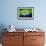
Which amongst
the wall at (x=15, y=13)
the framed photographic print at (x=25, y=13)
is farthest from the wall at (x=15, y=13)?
the framed photographic print at (x=25, y=13)

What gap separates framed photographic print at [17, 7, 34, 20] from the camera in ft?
14.6

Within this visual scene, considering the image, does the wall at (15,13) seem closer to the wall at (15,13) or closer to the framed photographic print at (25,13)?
the wall at (15,13)

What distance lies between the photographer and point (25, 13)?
449cm

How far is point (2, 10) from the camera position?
447cm

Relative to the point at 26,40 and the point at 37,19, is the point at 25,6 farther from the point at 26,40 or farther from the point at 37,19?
the point at 26,40

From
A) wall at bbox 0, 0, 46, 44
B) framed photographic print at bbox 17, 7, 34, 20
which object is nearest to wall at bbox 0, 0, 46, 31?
wall at bbox 0, 0, 46, 44

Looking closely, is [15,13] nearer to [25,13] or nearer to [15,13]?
[15,13]

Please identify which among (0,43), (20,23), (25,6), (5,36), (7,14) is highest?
(25,6)

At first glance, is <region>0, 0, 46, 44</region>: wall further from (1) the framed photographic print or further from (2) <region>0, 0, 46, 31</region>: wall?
(1) the framed photographic print

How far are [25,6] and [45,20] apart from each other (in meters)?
0.85

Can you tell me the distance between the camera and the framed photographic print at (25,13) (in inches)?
176

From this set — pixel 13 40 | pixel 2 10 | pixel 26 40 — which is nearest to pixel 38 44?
pixel 26 40

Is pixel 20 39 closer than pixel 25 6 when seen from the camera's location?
Yes

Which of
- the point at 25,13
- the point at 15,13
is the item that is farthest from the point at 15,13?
the point at 25,13
